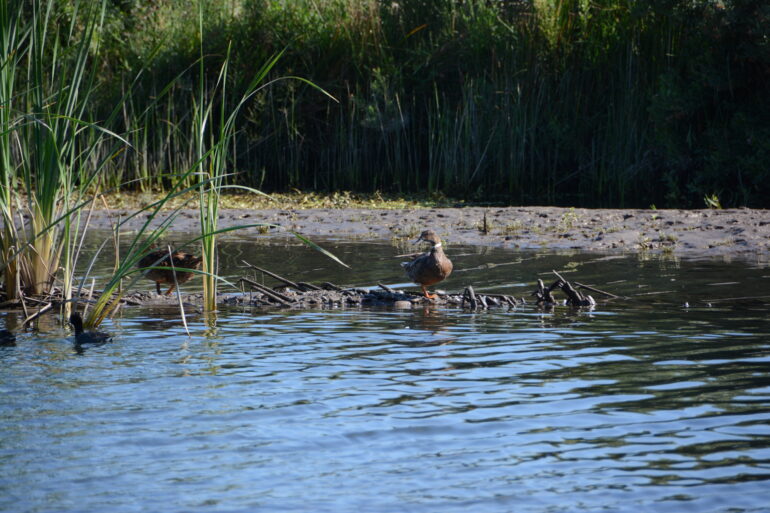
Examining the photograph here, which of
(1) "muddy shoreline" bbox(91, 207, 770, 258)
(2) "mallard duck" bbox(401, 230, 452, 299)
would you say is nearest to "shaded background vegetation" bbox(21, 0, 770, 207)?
(1) "muddy shoreline" bbox(91, 207, 770, 258)

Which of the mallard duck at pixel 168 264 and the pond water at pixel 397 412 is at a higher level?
the mallard duck at pixel 168 264

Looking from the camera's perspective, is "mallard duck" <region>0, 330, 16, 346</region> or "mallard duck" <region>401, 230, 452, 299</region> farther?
"mallard duck" <region>401, 230, 452, 299</region>

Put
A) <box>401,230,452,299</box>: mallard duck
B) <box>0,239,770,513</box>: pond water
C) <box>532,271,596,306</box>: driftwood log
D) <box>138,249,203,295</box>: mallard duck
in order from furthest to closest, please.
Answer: <box>138,249,203,295</box>: mallard duck, <box>401,230,452,299</box>: mallard duck, <box>532,271,596,306</box>: driftwood log, <box>0,239,770,513</box>: pond water

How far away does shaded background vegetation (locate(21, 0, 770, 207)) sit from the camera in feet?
57.5

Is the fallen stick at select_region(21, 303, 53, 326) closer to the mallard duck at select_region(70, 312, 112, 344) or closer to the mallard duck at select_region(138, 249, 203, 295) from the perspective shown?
the mallard duck at select_region(70, 312, 112, 344)

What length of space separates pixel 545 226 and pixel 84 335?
28.3ft

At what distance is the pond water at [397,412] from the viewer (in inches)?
160

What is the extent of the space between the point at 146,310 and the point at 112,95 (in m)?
14.0

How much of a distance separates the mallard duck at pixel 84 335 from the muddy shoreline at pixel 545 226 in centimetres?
660

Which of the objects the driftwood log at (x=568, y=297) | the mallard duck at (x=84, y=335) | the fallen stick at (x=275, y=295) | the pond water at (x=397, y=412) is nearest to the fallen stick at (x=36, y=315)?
the pond water at (x=397, y=412)

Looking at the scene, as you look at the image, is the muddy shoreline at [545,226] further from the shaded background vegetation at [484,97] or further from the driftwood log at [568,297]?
the driftwood log at [568,297]

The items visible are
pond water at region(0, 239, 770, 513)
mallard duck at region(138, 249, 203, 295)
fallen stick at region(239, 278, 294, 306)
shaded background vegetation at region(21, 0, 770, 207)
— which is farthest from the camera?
shaded background vegetation at region(21, 0, 770, 207)

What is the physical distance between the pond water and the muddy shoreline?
14.9ft

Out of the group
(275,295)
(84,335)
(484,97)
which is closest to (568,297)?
(275,295)
